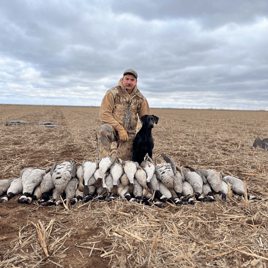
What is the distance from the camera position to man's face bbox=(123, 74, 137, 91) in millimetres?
4629

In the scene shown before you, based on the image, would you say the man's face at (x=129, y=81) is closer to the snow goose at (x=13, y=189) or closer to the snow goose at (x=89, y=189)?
the snow goose at (x=89, y=189)

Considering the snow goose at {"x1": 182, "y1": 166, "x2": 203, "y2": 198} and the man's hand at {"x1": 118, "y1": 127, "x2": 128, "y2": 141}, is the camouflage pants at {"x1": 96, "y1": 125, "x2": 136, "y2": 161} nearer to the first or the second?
the man's hand at {"x1": 118, "y1": 127, "x2": 128, "y2": 141}

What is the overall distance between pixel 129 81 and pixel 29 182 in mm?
3013

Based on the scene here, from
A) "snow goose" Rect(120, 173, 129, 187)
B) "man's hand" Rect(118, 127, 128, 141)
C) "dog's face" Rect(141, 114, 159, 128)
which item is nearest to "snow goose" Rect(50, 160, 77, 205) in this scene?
"snow goose" Rect(120, 173, 129, 187)

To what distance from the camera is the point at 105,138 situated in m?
4.52

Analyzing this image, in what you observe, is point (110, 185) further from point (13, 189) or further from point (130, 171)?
point (13, 189)

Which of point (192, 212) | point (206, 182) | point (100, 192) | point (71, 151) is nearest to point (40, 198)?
point (100, 192)

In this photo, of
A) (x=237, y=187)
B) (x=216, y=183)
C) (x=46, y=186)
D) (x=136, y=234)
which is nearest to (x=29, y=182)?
(x=46, y=186)

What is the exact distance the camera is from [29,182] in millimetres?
3285

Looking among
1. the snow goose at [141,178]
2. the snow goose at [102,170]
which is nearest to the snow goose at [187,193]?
the snow goose at [141,178]

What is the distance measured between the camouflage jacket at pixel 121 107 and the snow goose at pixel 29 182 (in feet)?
6.43

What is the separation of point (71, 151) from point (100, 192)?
408 cm

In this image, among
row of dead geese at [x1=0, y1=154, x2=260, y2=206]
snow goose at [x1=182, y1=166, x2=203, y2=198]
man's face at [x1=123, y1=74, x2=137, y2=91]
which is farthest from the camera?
man's face at [x1=123, y1=74, x2=137, y2=91]

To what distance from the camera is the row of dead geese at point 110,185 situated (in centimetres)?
328
